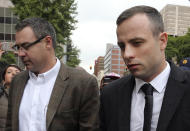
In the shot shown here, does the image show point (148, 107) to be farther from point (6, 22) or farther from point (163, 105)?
point (6, 22)

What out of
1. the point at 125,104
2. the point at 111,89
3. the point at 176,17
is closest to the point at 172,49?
the point at 111,89

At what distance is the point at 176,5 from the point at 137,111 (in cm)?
14957

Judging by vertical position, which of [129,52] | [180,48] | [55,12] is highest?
[55,12]

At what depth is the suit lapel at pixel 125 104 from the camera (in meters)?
1.66

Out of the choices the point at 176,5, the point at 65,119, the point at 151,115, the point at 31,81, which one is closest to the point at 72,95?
the point at 65,119

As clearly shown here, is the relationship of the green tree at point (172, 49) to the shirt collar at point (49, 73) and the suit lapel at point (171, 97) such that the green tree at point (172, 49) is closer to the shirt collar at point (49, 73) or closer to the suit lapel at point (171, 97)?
the shirt collar at point (49, 73)

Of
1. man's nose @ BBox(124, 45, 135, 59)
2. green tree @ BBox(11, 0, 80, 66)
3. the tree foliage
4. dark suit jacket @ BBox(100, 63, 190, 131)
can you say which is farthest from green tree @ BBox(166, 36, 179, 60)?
man's nose @ BBox(124, 45, 135, 59)

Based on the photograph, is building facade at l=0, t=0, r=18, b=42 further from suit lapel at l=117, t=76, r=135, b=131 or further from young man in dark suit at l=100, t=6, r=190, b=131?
young man in dark suit at l=100, t=6, r=190, b=131

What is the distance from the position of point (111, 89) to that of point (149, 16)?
2.04 feet

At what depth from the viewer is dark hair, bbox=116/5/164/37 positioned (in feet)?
5.14

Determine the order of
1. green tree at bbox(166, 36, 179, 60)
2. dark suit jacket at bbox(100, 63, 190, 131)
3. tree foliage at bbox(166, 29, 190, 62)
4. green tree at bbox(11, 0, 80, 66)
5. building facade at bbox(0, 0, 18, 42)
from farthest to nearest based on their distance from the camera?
green tree at bbox(166, 36, 179, 60) < tree foliage at bbox(166, 29, 190, 62) < building facade at bbox(0, 0, 18, 42) < green tree at bbox(11, 0, 80, 66) < dark suit jacket at bbox(100, 63, 190, 131)

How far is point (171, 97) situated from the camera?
61.1 inches

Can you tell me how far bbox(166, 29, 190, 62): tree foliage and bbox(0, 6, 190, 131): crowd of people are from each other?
39.8 metres

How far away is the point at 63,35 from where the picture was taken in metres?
15.2
